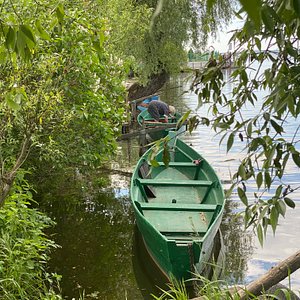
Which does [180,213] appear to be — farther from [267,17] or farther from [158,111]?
[158,111]

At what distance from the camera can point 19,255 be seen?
5.57 meters

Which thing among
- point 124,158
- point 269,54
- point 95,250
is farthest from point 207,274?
point 124,158

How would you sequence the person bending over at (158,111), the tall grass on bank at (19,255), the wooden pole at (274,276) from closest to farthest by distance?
the wooden pole at (274,276), the tall grass on bank at (19,255), the person bending over at (158,111)

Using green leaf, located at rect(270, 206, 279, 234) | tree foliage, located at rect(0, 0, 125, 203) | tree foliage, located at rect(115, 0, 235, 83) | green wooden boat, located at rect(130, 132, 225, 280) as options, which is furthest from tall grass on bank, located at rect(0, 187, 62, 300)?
tree foliage, located at rect(115, 0, 235, 83)

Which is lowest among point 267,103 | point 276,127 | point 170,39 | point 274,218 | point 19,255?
point 19,255

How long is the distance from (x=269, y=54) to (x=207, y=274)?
562cm

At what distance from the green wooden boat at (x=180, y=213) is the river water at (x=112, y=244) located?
540 mm

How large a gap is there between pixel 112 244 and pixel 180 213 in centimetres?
135

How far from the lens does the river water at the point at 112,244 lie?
7465 mm

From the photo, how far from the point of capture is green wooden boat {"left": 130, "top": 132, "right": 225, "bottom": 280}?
6.61 m

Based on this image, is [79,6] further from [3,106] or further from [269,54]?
[269,54]

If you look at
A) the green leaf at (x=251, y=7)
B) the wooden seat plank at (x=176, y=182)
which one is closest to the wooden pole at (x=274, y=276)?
the green leaf at (x=251, y=7)

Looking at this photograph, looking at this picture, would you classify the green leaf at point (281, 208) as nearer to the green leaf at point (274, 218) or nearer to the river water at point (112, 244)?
the green leaf at point (274, 218)

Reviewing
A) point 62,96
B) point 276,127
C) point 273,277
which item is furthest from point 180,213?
point 276,127
